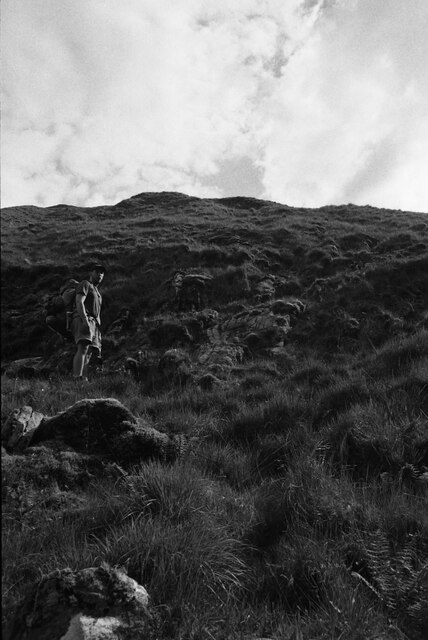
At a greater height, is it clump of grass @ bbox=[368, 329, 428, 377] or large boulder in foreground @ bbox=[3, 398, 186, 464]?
clump of grass @ bbox=[368, 329, 428, 377]

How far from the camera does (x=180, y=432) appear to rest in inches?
219

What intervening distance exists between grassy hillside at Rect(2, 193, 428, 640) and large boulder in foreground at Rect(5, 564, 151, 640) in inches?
8.9

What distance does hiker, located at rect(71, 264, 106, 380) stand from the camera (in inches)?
116

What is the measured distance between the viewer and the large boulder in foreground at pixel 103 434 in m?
4.22

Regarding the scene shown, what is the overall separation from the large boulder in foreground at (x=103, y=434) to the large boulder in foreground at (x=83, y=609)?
70.7 inches

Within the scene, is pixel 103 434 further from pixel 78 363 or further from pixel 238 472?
pixel 78 363

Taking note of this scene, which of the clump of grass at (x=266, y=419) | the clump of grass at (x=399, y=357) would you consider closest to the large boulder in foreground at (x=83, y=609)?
the clump of grass at (x=266, y=419)

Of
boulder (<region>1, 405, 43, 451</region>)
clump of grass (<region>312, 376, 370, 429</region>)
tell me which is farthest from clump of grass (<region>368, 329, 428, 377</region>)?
boulder (<region>1, 405, 43, 451</region>)

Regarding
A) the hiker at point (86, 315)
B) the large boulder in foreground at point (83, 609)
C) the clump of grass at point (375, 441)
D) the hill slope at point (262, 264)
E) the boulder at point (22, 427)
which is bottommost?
the large boulder in foreground at point (83, 609)

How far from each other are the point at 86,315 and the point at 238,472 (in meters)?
2.37

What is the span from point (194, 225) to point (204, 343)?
1223 centimetres

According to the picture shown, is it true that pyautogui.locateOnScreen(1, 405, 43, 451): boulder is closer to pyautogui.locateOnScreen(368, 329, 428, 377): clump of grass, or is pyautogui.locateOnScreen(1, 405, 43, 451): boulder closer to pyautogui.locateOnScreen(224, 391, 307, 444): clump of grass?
pyautogui.locateOnScreen(224, 391, 307, 444): clump of grass

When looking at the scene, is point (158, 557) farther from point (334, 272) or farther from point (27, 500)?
point (334, 272)

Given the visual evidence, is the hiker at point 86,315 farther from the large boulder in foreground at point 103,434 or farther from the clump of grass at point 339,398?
the clump of grass at point 339,398
